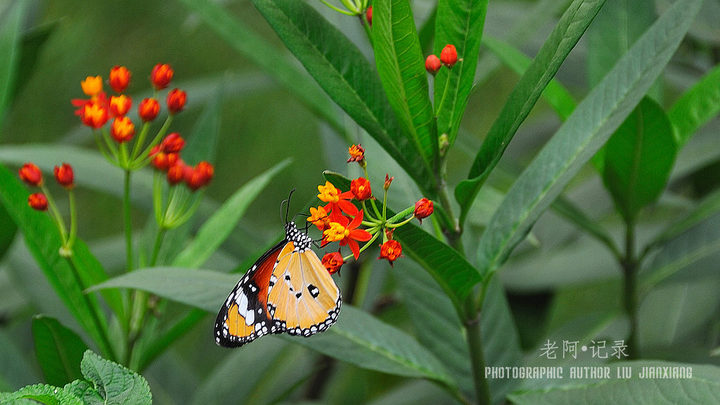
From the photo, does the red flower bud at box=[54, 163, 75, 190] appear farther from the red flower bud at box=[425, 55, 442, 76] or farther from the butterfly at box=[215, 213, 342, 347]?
the red flower bud at box=[425, 55, 442, 76]

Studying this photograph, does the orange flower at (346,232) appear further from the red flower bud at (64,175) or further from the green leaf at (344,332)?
the red flower bud at (64,175)

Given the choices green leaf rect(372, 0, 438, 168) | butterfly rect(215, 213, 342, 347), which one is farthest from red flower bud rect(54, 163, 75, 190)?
green leaf rect(372, 0, 438, 168)

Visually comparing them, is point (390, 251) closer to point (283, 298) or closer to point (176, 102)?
point (283, 298)

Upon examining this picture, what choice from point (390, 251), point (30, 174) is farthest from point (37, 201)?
point (390, 251)

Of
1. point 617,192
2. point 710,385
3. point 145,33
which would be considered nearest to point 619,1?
point 617,192

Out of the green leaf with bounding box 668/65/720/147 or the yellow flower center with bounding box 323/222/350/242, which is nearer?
the yellow flower center with bounding box 323/222/350/242

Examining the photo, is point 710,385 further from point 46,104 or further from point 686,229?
point 46,104
